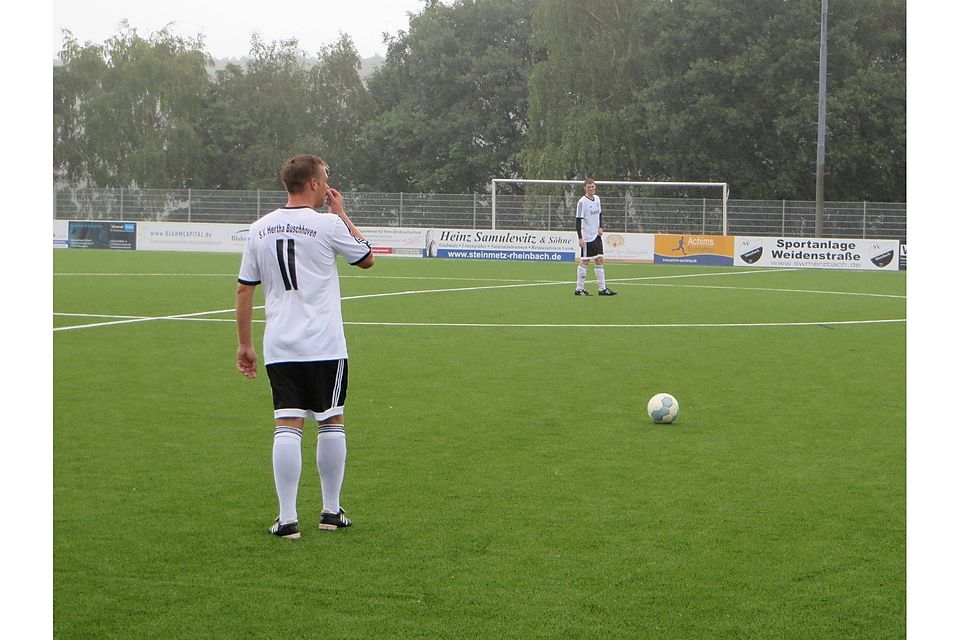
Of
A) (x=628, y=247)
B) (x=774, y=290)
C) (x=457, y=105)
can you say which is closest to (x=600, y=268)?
(x=774, y=290)

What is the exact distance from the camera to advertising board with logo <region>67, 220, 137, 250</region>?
43.6 m

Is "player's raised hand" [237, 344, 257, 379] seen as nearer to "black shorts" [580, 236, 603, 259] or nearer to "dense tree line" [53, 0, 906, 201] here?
"black shorts" [580, 236, 603, 259]

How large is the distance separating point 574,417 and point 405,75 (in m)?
63.9

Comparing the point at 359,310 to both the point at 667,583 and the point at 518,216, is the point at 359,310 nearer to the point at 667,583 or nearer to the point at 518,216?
the point at 667,583

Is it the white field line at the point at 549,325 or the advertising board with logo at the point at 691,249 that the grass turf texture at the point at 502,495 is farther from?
the advertising board with logo at the point at 691,249

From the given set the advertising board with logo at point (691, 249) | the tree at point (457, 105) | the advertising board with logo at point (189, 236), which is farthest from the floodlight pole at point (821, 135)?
the tree at point (457, 105)

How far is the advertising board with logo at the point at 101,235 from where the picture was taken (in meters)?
43.6

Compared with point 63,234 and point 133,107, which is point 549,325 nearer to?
point 63,234

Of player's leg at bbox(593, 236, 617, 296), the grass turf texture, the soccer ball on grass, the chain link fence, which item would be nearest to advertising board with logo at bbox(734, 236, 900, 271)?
the chain link fence

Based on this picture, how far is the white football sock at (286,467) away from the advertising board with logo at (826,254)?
3061 cm

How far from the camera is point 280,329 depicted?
5945mm

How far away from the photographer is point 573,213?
4369 cm

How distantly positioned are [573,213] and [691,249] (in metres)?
8.15

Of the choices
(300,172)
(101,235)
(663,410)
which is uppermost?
(101,235)
